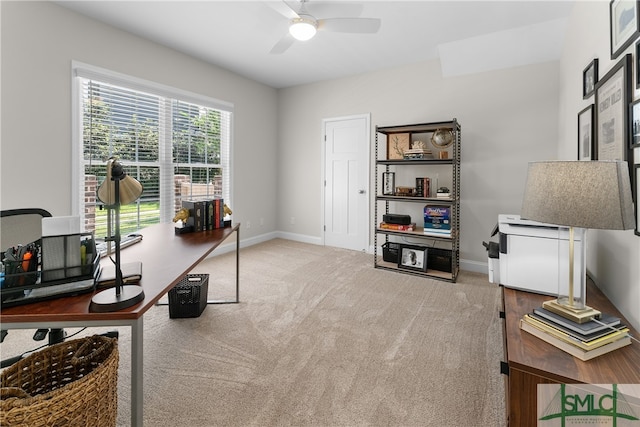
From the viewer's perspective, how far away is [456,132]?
370cm

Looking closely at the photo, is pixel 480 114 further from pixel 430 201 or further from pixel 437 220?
pixel 437 220

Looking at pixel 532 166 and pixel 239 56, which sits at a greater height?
pixel 239 56

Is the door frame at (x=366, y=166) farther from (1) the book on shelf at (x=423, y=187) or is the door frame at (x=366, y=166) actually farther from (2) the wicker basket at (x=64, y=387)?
(2) the wicker basket at (x=64, y=387)

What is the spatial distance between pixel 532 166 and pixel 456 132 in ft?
8.63

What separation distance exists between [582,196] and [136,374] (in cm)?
172

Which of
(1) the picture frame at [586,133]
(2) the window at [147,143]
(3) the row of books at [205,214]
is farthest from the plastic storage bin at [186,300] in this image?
(1) the picture frame at [586,133]

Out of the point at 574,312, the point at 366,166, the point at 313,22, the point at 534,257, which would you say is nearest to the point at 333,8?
the point at 313,22

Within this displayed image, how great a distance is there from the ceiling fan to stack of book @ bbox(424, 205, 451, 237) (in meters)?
2.07

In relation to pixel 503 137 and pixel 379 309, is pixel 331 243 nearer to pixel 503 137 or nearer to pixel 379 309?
pixel 379 309

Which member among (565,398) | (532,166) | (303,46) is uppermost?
(303,46)

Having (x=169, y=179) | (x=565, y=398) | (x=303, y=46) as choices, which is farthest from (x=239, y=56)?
(x=565, y=398)

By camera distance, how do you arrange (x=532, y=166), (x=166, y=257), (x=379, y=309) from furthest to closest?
1. (x=379, y=309)
2. (x=166, y=257)
3. (x=532, y=166)
